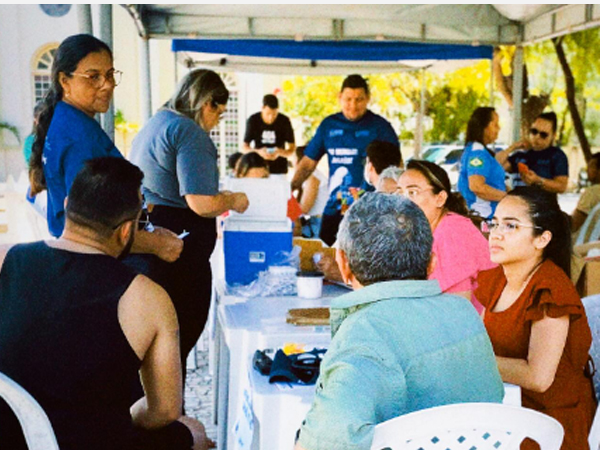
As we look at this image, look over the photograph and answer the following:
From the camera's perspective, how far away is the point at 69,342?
5.07 ft

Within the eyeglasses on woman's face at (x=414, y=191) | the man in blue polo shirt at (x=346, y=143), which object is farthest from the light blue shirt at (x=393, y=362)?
the man in blue polo shirt at (x=346, y=143)

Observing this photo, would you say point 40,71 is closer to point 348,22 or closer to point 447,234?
point 348,22

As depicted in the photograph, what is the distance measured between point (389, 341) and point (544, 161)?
467cm

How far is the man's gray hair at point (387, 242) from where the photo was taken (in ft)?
4.48

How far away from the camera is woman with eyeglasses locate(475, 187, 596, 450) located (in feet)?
6.28

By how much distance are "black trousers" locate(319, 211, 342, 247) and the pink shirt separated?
→ 6.90ft

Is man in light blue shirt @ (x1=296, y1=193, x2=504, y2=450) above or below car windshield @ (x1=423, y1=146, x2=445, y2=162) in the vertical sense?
below

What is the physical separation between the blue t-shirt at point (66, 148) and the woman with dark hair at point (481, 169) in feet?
9.00

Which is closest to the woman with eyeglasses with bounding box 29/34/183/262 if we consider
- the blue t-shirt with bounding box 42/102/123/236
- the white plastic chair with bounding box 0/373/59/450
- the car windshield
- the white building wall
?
the blue t-shirt with bounding box 42/102/123/236

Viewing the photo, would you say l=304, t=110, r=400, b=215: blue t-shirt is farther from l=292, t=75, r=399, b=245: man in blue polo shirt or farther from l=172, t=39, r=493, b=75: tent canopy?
l=172, t=39, r=493, b=75: tent canopy

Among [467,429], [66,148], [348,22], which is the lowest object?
[467,429]

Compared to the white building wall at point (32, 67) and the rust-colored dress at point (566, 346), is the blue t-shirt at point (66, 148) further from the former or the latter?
the white building wall at point (32, 67)

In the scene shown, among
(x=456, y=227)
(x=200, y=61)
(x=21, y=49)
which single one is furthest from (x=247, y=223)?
(x=21, y=49)

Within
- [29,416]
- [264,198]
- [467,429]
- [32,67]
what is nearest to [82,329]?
[29,416]
